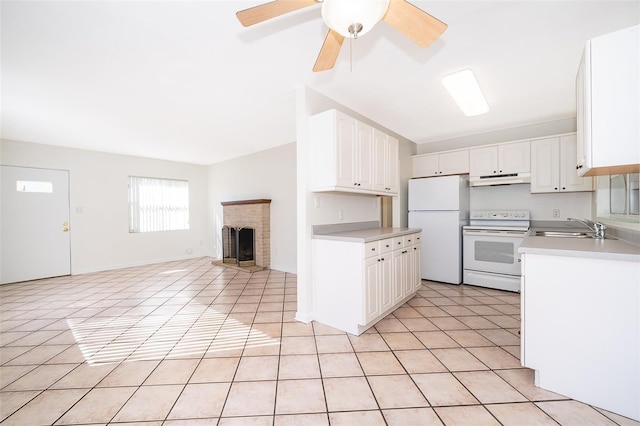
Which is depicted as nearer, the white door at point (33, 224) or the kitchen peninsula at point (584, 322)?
the kitchen peninsula at point (584, 322)

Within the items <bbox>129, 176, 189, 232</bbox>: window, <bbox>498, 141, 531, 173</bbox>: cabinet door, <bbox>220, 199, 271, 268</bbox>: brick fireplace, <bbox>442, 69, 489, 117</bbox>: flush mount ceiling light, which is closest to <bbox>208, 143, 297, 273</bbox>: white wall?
<bbox>220, 199, 271, 268</bbox>: brick fireplace

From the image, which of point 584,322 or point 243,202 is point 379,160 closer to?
point 584,322

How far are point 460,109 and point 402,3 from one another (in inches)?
103

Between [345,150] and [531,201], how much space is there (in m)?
3.22

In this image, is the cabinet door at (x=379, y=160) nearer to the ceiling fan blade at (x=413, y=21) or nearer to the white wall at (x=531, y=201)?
the ceiling fan blade at (x=413, y=21)

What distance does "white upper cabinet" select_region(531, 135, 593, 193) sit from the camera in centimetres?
353

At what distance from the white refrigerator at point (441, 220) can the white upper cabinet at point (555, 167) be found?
907 mm

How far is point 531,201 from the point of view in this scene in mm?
4023

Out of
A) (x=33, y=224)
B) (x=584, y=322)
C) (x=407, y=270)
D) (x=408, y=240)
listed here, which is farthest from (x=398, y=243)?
(x=33, y=224)

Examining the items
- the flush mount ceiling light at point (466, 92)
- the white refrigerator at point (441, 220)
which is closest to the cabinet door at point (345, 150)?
the flush mount ceiling light at point (466, 92)

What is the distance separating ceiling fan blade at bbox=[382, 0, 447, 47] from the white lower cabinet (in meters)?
1.63

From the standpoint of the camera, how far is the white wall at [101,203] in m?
4.80

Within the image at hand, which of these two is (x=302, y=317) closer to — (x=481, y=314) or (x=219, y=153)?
(x=481, y=314)

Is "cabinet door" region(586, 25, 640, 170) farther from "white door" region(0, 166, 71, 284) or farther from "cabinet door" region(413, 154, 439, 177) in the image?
"white door" region(0, 166, 71, 284)
